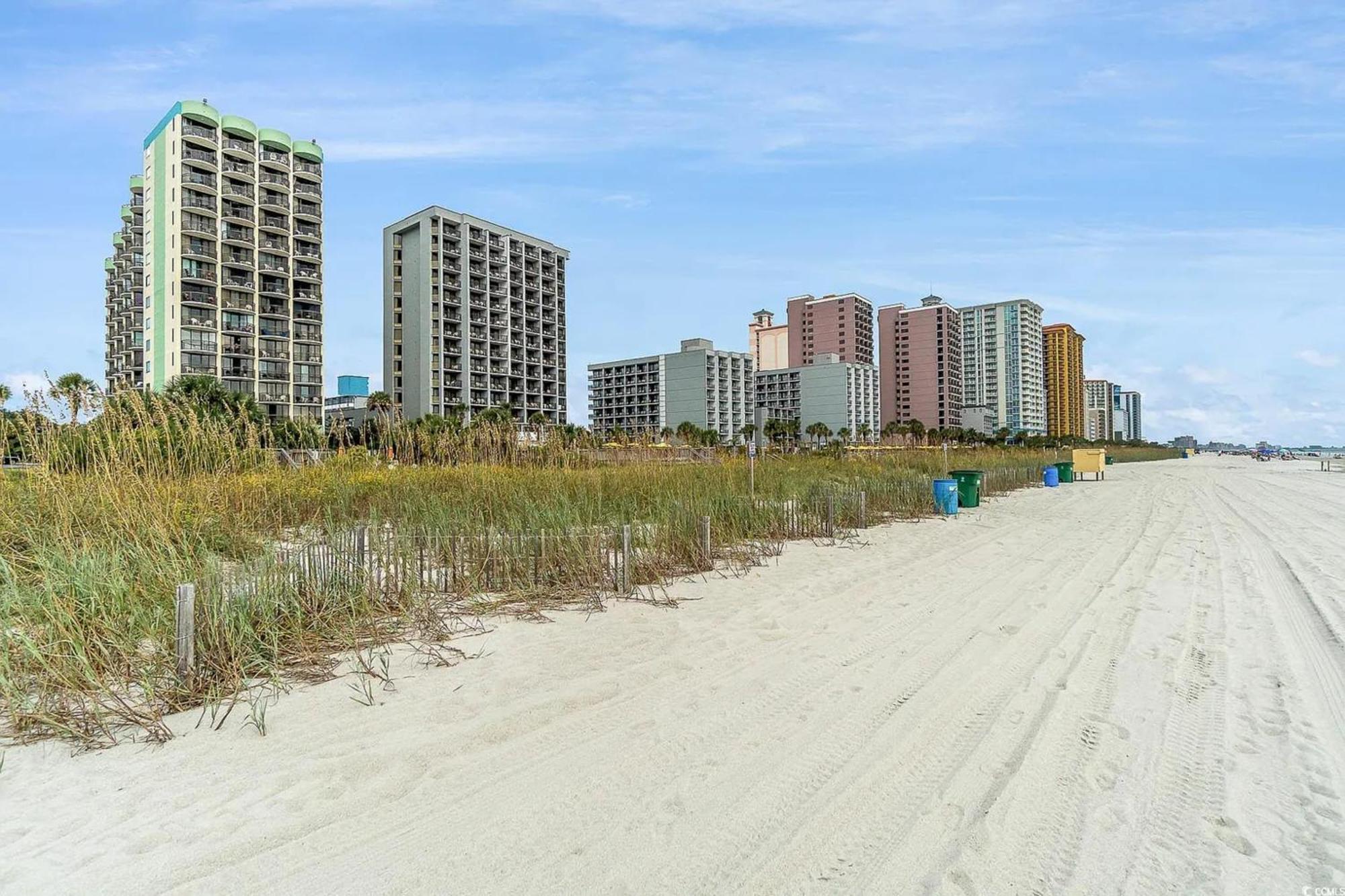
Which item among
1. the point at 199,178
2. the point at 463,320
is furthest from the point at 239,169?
the point at 463,320

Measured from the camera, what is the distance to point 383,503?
8.38 meters

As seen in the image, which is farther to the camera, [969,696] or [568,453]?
[568,453]

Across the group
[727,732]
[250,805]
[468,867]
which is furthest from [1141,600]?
[250,805]

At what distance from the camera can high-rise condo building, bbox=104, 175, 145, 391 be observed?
60062 mm

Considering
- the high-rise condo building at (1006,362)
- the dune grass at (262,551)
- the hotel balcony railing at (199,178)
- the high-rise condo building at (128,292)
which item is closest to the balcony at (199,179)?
the hotel balcony railing at (199,178)

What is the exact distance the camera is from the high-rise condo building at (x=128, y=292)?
60.1 m

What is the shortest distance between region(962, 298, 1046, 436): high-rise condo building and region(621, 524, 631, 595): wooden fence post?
452 feet

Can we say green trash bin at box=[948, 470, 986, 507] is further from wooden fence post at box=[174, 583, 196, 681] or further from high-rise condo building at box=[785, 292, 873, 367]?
high-rise condo building at box=[785, 292, 873, 367]

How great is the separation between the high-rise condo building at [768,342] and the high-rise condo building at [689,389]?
115ft

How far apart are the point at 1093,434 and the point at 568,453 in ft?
705

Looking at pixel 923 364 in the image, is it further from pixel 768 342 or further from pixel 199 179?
pixel 199 179

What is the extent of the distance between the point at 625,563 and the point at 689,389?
107307mm

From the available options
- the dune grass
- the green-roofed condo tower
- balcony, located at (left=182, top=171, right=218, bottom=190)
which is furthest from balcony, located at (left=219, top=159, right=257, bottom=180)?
the dune grass

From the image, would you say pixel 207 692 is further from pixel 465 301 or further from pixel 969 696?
pixel 465 301
